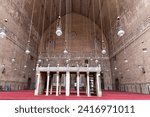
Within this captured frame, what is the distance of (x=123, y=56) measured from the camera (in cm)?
1217

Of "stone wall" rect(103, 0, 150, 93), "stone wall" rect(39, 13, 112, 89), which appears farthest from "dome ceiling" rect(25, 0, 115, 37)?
"stone wall" rect(103, 0, 150, 93)

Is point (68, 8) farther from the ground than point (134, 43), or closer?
farther from the ground

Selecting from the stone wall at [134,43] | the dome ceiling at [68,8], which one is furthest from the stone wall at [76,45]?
the stone wall at [134,43]

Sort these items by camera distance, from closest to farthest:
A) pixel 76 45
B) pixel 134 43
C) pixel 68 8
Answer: pixel 134 43 → pixel 68 8 → pixel 76 45

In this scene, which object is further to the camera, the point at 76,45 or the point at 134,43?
the point at 76,45

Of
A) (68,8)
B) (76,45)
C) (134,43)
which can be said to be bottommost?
(134,43)

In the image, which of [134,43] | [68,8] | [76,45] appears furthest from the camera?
[76,45]

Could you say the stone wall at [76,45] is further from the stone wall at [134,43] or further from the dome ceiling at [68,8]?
the stone wall at [134,43]

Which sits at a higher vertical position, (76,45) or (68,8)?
(68,8)

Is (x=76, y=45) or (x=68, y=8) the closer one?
(x=68, y=8)

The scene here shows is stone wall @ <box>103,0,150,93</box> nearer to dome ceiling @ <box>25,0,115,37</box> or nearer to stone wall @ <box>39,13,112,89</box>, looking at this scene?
dome ceiling @ <box>25,0,115,37</box>

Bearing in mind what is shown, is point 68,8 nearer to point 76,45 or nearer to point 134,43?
point 76,45

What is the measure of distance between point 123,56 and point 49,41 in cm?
1084

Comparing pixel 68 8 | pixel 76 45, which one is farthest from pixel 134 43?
pixel 68 8
